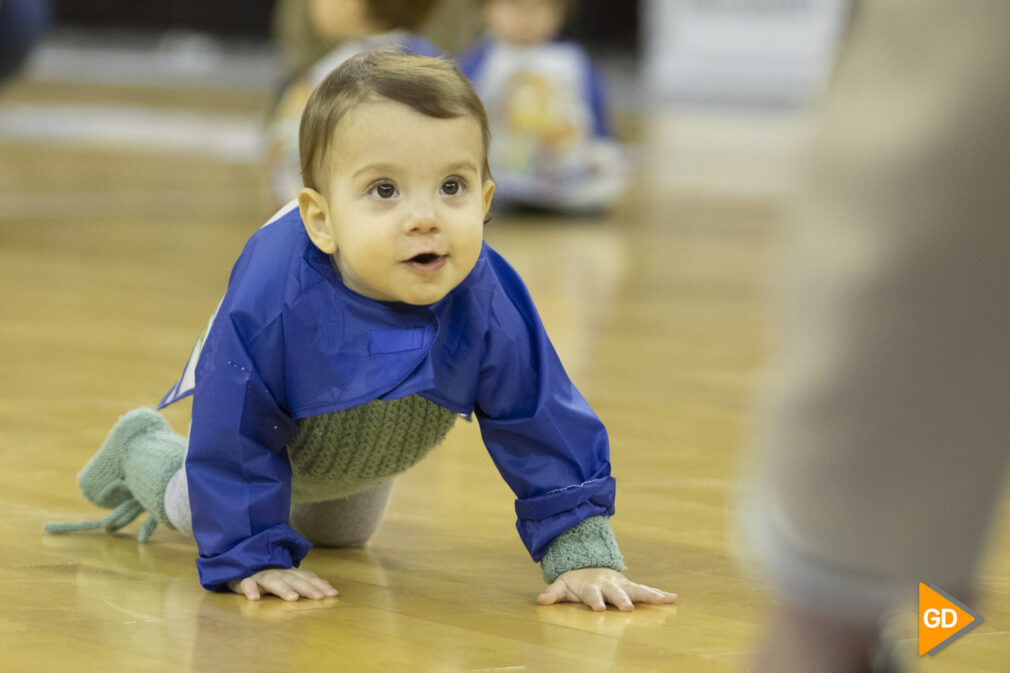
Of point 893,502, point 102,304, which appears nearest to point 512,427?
point 893,502

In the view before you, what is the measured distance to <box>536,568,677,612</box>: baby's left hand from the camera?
4.23 ft

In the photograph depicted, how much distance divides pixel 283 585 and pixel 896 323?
2.42 feet

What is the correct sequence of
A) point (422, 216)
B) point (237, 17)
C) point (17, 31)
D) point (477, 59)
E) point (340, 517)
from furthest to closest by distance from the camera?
point (237, 17), point (477, 59), point (17, 31), point (340, 517), point (422, 216)

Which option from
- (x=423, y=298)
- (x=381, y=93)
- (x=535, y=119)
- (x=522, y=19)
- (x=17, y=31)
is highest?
(x=522, y=19)

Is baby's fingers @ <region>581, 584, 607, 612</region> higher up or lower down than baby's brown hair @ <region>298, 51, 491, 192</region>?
lower down

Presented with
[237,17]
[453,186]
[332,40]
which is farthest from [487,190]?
[237,17]

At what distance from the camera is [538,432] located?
1.33 m

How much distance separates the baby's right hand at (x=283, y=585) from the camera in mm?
1274

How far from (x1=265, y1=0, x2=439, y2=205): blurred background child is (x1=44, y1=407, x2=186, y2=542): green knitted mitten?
1.84 meters

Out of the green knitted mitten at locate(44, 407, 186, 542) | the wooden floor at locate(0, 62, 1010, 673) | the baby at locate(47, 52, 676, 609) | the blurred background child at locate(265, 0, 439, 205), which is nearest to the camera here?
the wooden floor at locate(0, 62, 1010, 673)

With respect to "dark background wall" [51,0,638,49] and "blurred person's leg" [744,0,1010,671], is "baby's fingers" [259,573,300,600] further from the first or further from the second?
"dark background wall" [51,0,638,49]

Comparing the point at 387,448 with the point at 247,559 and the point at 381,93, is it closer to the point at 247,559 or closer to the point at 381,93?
the point at 247,559

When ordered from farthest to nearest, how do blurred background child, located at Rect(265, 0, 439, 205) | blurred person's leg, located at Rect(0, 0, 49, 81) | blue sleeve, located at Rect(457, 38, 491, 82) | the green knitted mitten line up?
blue sleeve, located at Rect(457, 38, 491, 82), blurred person's leg, located at Rect(0, 0, 49, 81), blurred background child, located at Rect(265, 0, 439, 205), the green knitted mitten

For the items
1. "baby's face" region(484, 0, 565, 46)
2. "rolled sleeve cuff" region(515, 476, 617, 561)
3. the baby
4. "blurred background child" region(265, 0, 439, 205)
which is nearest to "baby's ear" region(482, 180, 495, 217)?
the baby
